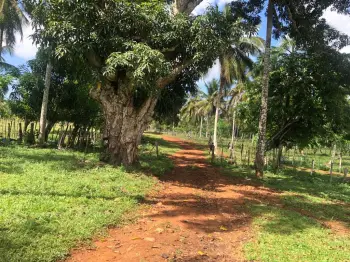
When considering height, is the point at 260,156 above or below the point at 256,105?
below

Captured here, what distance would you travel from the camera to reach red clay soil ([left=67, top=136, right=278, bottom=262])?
4840 mm

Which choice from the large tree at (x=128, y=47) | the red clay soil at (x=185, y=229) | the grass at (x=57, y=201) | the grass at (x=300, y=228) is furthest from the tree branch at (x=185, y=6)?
the grass at (x=300, y=228)

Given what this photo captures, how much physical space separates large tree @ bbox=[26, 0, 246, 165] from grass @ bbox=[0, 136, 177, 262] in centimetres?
199

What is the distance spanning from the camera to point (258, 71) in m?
16.8

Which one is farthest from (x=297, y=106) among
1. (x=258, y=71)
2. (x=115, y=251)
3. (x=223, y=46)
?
(x=115, y=251)

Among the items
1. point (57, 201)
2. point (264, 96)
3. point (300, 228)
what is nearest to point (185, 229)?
point (300, 228)

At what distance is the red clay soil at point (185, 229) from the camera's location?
4.84 metres

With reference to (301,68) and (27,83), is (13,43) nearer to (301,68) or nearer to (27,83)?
(27,83)

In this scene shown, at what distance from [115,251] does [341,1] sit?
39.4 ft

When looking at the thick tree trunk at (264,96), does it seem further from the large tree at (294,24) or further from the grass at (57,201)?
the grass at (57,201)

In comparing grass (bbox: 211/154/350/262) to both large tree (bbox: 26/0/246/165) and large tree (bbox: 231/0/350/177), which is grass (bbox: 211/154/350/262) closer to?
large tree (bbox: 231/0/350/177)

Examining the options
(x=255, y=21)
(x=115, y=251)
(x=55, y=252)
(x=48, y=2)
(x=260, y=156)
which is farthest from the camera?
(x=255, y=21)

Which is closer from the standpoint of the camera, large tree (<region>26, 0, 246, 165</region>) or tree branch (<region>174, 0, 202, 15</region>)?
large tree (<region>26, 0, 246, 165</region>)

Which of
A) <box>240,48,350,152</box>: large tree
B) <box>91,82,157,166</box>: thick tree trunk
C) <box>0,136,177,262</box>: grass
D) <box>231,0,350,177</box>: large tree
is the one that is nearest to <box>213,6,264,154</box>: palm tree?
<box>240,48,350,152</box>: large tree
